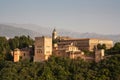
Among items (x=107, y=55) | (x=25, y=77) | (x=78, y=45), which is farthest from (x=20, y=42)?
(x=107, y=55)

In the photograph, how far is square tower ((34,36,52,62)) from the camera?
1778 inches

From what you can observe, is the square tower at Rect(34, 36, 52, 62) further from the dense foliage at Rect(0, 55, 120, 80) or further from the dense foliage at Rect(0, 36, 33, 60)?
the dense foliage at Rect(0, 36, 33, 60)

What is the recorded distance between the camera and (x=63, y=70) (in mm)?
42375

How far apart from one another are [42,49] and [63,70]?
4.58 meters

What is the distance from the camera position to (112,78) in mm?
39469

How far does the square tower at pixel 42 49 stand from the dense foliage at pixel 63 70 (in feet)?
2.81

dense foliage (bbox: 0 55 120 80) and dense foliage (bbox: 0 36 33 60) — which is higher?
dense foliage (bbox: 0 36 33 60)

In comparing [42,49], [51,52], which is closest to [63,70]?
[51,52]

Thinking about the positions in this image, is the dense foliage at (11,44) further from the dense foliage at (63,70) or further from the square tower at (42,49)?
the square tower at (42,49)

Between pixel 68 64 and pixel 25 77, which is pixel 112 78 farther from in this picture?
pixel 25 77

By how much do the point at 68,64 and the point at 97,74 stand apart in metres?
4.16

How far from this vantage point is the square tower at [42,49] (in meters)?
45.2

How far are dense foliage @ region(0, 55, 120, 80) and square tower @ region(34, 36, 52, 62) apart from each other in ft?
2.81

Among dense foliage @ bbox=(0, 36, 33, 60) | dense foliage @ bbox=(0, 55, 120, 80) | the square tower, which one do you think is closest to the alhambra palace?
the square tower
